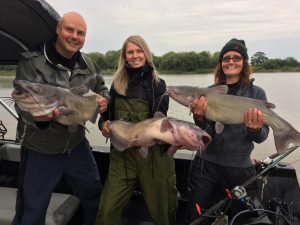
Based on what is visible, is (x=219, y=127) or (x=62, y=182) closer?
(x=219, y=127)

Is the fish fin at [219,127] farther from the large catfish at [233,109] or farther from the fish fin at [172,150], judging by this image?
the fish fin at [172,150]

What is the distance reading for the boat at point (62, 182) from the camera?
3.88 m

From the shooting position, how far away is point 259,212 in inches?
134

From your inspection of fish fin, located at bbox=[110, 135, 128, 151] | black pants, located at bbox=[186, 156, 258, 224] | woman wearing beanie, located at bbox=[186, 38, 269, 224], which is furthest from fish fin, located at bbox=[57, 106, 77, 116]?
black pants, located at bbox=[186, 156, 258, 224]

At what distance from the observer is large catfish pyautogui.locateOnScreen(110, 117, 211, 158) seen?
333 cm

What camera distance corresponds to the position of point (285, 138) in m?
3.46

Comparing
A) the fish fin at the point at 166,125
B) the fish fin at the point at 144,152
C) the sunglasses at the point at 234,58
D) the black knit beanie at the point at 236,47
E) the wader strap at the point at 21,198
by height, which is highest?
the black knit beanie at the point at 236,47

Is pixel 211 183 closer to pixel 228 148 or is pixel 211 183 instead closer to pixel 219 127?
pixel 228 148

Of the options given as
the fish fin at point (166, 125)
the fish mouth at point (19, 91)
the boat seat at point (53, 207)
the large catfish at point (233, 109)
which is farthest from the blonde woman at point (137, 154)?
the fish mouth at point (19, 91)

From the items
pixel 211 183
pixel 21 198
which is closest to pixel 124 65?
pixel 211 183

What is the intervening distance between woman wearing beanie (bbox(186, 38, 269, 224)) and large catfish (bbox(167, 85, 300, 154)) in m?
0.09

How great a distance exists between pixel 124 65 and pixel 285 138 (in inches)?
70.5

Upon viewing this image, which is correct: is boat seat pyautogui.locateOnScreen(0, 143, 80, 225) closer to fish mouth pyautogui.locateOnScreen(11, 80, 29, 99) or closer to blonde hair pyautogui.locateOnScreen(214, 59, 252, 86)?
fish mouth pyautogui.locateOnScreen(11, 80, 29, 99)

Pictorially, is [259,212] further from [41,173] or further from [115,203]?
[41,173]
